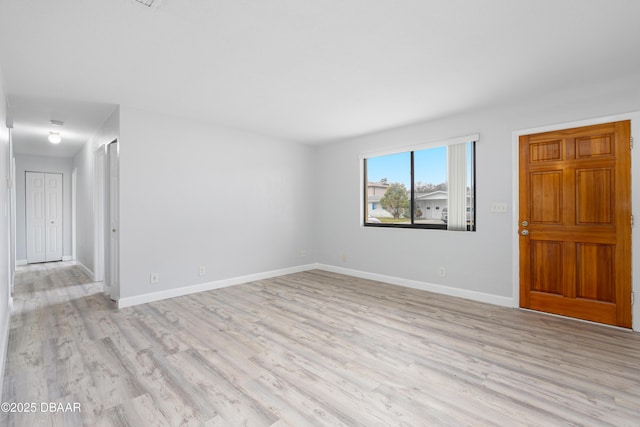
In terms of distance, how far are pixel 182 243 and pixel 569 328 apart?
4626 millimetres

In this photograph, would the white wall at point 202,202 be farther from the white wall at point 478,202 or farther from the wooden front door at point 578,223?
the wooden front door at point 578,223

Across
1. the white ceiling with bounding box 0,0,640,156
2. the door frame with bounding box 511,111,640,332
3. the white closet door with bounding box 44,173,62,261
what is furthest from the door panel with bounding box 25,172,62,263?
the door frame with bounding box 511,111,640,332

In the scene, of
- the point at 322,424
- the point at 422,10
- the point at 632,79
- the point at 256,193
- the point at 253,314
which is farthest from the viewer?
the point at 256,193

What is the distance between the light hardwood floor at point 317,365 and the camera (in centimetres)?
174

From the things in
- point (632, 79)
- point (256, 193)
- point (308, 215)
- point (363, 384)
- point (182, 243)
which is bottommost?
point (363, 384)

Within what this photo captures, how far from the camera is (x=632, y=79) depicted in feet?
9.41

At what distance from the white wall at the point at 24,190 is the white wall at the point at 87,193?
2.14ft

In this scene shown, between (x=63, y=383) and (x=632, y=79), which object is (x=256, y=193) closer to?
(x=63, y=383)

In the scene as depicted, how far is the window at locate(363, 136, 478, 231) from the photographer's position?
3.98m

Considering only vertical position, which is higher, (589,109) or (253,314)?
(589,109)

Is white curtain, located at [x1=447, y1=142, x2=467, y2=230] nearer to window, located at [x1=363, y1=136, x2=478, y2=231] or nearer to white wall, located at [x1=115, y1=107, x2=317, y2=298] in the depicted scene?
window, located at [x1=363, y1=136, x2=478, y2=231]

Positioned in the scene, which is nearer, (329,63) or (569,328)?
(329,63)

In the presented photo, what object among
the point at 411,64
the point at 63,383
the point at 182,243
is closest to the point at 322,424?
the point at 63,383

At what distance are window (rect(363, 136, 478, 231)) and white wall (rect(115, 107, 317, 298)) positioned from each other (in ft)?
4.78
